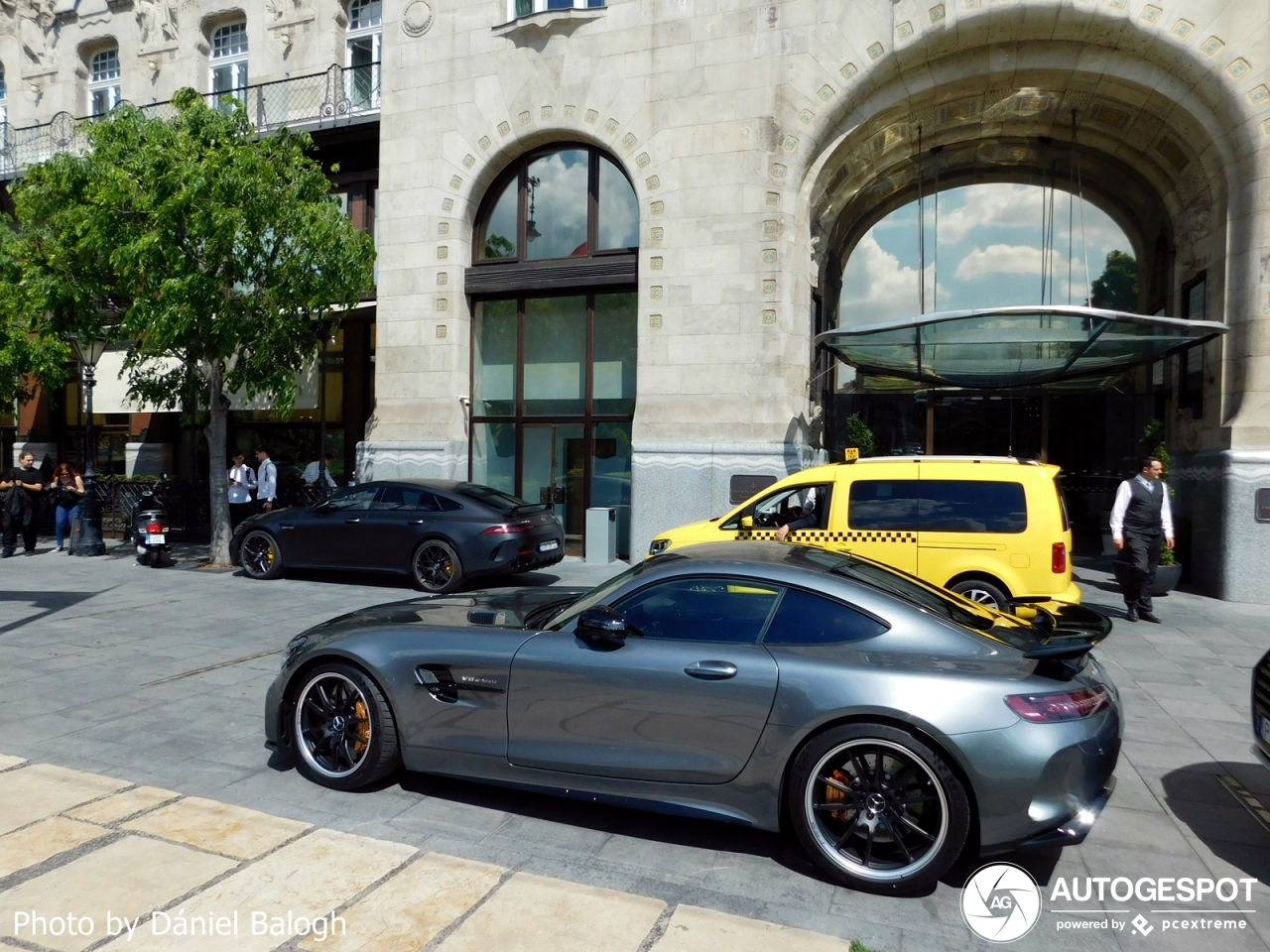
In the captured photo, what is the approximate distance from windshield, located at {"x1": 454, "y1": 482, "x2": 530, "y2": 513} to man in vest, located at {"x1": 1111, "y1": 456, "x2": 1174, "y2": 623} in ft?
23.6

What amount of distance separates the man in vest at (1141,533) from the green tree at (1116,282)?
269 inches

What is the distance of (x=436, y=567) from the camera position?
11.4 metres

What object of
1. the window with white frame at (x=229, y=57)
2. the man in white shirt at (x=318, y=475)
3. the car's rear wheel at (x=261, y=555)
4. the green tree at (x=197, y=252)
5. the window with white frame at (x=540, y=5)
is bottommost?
the car's rear wheel at (x=261, y=555)

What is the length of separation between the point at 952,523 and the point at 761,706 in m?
5.61

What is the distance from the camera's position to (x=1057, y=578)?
834 centimetres

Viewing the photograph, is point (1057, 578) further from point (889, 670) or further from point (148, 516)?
point (148, 516)

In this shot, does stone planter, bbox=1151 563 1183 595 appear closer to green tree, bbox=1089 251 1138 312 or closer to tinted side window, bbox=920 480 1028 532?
tinted side window, bbox=920 480 1028 532

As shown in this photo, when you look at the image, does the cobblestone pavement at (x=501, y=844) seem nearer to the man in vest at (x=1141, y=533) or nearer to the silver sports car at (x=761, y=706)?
the silver sports car at (x=761, y=706)

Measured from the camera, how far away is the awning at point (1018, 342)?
11109 millimetres

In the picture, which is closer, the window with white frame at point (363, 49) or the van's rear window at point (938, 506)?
the van's rear window at point (938, 506)

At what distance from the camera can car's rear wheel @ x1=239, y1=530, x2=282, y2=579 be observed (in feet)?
40.6

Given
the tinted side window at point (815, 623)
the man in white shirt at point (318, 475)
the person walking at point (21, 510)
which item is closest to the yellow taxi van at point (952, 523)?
the tinted side window at point (815, 623)

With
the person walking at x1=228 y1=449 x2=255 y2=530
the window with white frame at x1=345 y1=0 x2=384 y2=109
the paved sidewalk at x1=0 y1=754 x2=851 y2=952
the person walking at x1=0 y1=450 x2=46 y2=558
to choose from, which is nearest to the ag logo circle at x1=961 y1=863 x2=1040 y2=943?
the paved sidewalk at x1=0 y1=754 x2=851 y2=952

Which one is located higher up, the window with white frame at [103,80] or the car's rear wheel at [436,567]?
the window with white frame at [103,80]
